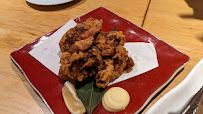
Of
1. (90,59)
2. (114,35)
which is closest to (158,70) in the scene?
(114,35)

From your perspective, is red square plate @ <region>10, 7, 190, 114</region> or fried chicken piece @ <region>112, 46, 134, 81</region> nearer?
red square plate @ <region>10, 7, 190, 114</region>

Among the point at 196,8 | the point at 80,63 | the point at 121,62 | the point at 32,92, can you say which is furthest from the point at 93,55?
the point at 196,8

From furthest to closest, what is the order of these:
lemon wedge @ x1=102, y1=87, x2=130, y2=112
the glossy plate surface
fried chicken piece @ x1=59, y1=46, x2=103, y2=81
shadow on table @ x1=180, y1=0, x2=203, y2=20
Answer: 1. shadow on table @ x1=180, y1=0, x2=203, y2=20
2. fried chicken piece @ x1=59, y1=46, x2=103, y2=81
3. lemon wedge @ x1=102, y1=87, x2=130, y2=112
4. the glossy plate surface

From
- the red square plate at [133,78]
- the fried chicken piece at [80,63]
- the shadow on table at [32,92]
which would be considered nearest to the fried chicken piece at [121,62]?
the red square plate at [133,78]

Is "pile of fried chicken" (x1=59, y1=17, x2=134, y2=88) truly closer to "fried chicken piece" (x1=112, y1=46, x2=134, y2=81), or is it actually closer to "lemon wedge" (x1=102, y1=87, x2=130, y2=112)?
"fried chicken piece" (x1=112, y1=46, x2=134, y2=81)

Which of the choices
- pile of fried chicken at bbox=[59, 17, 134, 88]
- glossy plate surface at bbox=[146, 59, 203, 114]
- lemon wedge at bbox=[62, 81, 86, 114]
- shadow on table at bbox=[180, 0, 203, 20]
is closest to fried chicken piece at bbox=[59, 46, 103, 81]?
pile of fried chicken at bbox=[59, 17, 134, 88]

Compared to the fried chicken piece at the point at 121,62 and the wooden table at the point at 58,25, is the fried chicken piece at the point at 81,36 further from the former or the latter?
the wooden table at the point at 58,25

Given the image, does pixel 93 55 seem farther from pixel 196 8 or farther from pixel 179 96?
pixel 196 8
